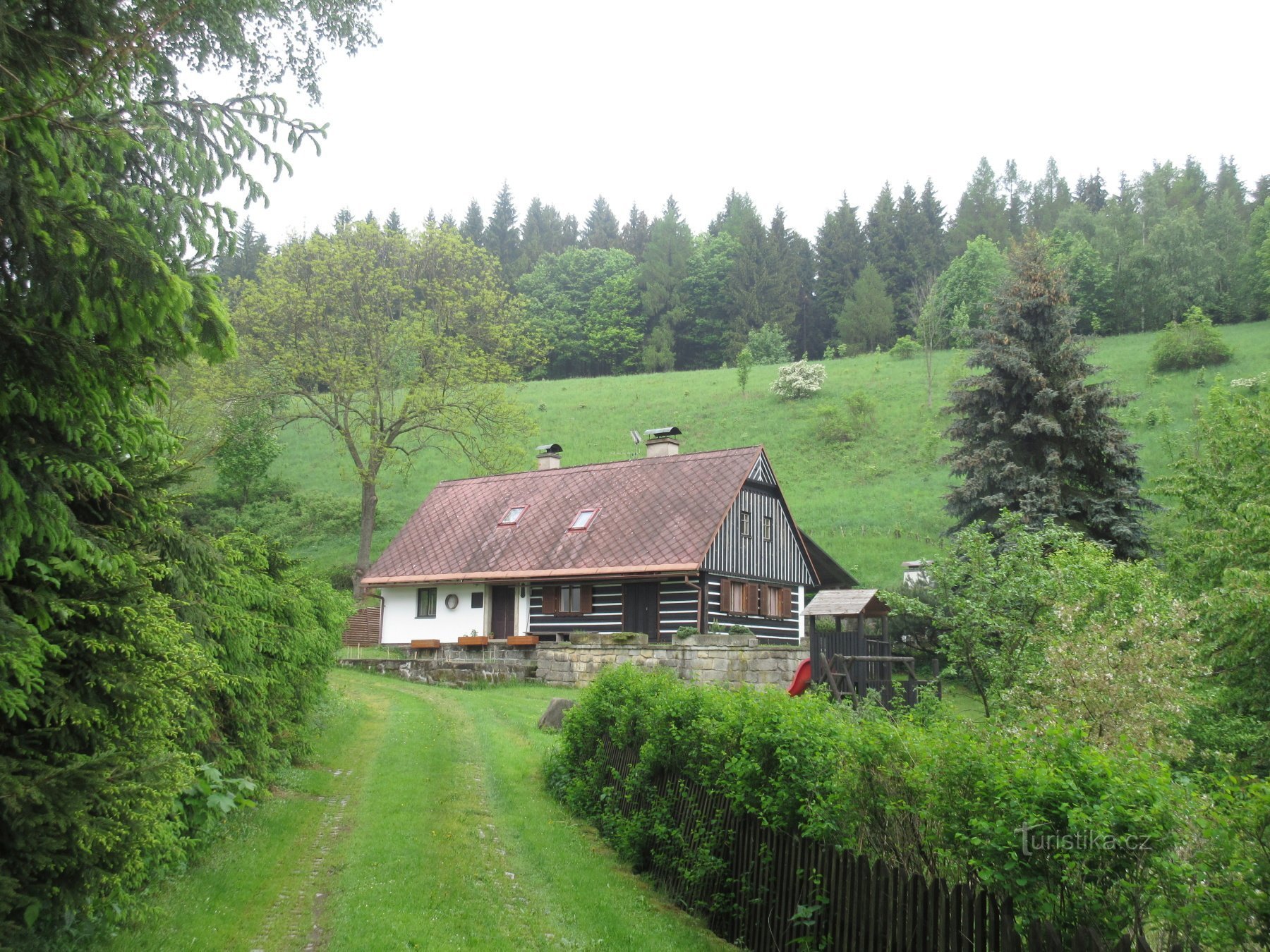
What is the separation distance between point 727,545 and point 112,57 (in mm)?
22412

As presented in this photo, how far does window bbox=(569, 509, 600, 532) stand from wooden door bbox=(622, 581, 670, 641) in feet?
8.61

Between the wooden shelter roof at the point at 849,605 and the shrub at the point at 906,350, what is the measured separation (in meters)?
47.3

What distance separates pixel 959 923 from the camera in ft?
16.1

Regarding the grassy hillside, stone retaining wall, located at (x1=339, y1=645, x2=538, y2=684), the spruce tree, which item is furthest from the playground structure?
the grassy hillside

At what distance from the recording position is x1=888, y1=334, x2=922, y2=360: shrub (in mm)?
63906

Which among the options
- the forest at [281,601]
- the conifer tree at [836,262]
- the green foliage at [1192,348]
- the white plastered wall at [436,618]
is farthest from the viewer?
the conifer tree at [836,262]

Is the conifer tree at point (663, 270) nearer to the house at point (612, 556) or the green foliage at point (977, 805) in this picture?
the house at point (612, 556)

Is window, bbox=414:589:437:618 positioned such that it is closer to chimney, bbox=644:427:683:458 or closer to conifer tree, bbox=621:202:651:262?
chimney, bbox=644:427:683:458

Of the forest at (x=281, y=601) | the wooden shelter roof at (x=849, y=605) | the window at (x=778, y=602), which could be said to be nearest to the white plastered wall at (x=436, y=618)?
the window at (x=778, y=602)

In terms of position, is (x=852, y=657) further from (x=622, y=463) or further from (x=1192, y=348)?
(x=1192, y=348)

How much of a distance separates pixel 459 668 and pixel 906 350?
48782 mm

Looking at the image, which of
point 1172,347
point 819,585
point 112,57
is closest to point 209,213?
point 112,57

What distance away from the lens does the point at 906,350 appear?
6397cm

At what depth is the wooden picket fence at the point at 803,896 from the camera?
479cm
